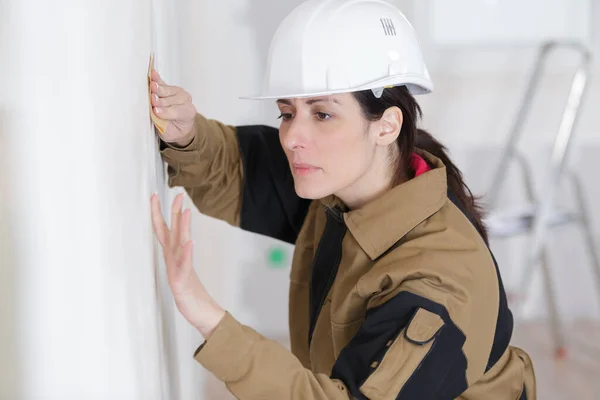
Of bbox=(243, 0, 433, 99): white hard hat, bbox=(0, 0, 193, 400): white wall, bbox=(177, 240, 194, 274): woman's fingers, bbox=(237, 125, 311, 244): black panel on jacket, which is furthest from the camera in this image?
bbox=(237, 125, 311, 244): black panel on jacket

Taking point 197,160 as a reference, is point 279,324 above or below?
below

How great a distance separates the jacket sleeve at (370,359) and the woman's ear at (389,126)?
1.00 ft

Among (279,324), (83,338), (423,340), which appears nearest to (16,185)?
(83,338)

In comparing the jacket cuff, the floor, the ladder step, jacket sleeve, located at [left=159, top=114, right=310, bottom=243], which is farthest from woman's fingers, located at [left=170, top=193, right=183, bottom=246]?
the ladder step

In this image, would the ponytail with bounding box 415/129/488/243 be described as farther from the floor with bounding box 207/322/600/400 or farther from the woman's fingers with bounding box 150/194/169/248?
the floor with bounding box 207/322/600/400

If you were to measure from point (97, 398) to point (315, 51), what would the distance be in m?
0.69

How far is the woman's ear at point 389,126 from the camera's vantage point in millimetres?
1337

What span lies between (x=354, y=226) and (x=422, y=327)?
28 cm

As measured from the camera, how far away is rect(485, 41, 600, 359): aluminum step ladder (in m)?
2.82

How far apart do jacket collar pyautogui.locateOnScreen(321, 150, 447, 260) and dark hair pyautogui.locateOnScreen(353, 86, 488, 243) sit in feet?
0.28

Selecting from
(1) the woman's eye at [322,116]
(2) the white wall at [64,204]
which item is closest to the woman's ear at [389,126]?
(1) the woman's eye at [322,116]

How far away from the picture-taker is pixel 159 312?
1.07 meters

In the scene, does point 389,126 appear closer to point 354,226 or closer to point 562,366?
point 354,226

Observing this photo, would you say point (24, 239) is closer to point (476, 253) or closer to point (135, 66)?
point (135, 66)
